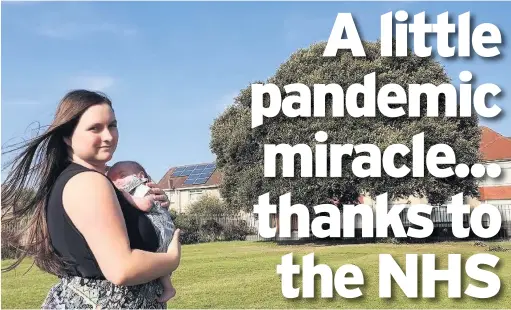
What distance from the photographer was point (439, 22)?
18719mm

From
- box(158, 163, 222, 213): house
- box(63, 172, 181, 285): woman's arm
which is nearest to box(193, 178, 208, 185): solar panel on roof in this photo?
box(158, 163, 222, 213): house

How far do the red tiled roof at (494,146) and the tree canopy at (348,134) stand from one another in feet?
44.7

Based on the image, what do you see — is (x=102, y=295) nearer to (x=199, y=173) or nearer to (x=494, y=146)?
(x=199, y=173)

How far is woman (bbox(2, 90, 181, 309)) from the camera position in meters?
2.35

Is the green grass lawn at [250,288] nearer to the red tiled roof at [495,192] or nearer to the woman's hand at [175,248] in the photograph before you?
the woman's hand at [175,248]

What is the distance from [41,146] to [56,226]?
38 cm

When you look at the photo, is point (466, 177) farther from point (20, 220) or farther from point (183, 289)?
point (20, 220)

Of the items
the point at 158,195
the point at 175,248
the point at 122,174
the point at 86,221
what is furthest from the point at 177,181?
the point at 86,221

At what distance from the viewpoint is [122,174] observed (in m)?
2.78

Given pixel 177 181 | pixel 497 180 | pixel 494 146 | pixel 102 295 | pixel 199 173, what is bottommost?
pixel 177 181

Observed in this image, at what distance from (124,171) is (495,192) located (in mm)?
49650

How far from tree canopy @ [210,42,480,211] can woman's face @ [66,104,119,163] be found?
27.6 meters

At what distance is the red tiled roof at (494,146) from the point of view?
47750mm

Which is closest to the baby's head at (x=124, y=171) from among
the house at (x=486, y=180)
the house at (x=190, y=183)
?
the house at (x=486, y=180)
